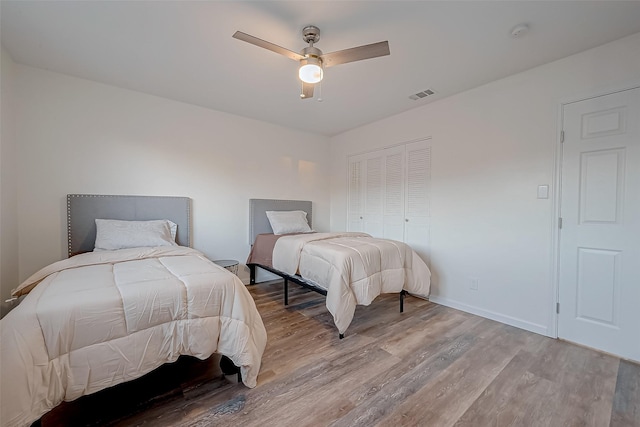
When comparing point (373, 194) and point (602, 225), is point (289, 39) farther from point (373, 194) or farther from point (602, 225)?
point (602, 225)

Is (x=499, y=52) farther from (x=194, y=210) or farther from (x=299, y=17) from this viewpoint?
(x=194, y=210)

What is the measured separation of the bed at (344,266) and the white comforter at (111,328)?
84 centimetres

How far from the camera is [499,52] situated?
7.38 ft

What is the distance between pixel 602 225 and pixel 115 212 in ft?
15.8

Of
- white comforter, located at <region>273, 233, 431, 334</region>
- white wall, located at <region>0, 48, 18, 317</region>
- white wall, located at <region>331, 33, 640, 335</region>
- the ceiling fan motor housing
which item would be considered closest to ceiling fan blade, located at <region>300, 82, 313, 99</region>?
the ceiling fan motor housing

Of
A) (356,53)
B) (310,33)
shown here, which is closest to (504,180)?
(356,53)

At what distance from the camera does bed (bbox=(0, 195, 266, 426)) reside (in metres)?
1.08

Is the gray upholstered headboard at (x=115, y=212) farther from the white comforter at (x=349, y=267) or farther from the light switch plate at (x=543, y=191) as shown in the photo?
the light switch plate at (x=543, y=191)

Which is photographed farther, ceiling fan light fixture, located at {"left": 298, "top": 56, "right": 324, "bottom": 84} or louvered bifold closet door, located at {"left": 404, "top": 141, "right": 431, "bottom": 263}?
louvered bifold closet door, located at {"left": 404, "top": 141, "right": 431, "bottom": 263}

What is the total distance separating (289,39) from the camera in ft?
6.88

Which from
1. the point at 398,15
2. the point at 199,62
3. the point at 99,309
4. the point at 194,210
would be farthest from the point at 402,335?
the point at 199,62

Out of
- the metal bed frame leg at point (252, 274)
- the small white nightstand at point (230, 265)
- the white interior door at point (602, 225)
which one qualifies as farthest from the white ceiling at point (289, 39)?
the metal bed frame leg at point (252, 274)

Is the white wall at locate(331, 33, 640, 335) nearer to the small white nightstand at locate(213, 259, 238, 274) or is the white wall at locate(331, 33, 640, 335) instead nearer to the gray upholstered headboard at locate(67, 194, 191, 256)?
the small white nightstand at locate(213, 259, 238, 274)

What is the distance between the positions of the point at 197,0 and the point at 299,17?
69cm
